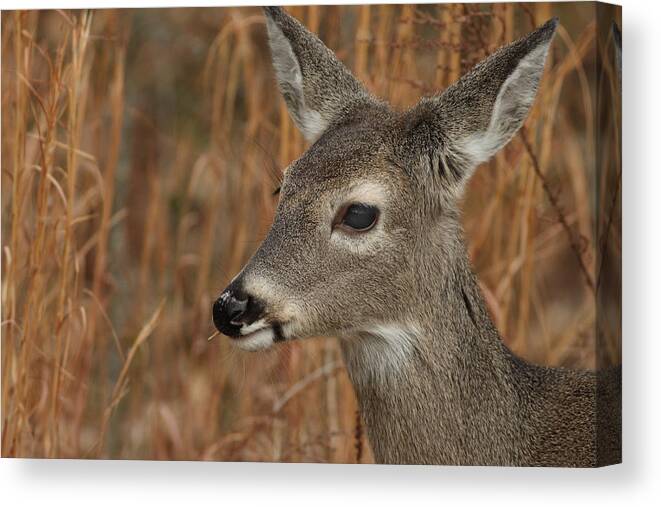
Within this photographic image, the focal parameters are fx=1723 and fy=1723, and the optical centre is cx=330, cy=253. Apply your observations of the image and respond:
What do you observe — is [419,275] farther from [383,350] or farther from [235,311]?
[235,311]

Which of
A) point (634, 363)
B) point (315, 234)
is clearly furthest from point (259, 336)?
point (634, 363)

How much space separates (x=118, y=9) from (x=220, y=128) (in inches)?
26.2

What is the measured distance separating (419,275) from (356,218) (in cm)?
31

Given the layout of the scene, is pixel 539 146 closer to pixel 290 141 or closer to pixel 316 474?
pixel 290 141

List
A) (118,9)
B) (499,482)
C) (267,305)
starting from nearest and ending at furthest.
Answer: (267,305) → (499,482) → (118,9)

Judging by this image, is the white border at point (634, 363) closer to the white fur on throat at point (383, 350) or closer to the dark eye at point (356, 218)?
the white fur on throat at point (383, 350)

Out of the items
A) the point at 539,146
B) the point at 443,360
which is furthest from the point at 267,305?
the point at 539,146

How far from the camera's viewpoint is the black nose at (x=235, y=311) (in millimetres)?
5656

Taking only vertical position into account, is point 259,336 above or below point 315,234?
below

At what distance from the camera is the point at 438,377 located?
597cm

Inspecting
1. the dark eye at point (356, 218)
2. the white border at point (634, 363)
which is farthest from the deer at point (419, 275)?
the white border at point (634, 363)

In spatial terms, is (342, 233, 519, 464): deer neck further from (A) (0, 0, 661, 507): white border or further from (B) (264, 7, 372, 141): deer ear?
(B) (264, 7, 372, 141): deer ear

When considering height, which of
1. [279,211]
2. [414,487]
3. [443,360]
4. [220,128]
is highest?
[220,128]

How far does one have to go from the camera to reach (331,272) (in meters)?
5.86
